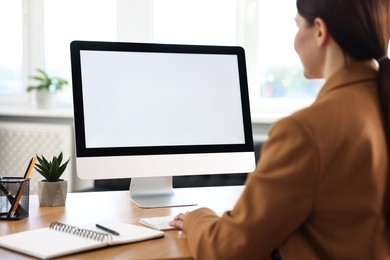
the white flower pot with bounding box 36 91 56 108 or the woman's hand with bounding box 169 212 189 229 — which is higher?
the white flower pot with bounding box 36 91 56 108

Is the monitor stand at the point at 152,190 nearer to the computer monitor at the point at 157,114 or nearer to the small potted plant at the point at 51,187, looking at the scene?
the computer monitor at the point at 157,114

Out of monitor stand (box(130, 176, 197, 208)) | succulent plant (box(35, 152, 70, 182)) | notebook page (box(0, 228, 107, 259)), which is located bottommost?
notebook page (box(0, 228, 107, 259))

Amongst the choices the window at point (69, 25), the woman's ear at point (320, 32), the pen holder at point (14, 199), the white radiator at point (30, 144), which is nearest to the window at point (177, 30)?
the window at point (69, 25)

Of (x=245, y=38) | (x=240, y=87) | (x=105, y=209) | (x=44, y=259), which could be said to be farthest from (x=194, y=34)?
(x=44, y=259)

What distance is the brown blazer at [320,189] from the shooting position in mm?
1149

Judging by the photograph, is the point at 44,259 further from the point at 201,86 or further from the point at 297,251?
the point at 201,86

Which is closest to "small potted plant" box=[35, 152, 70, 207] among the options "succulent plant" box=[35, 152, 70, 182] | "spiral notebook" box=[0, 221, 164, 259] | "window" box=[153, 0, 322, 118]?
"succulent plant" box=[35, 152, 70, 182]

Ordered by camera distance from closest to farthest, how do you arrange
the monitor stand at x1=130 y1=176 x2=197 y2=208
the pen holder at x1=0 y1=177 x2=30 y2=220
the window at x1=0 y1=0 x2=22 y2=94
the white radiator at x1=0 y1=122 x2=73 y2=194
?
the pen holder at x1=0 y1=177 x2=30 y2=220
the monitor stand at x1=130 y1=176 x2=197 y2=208
the white radiator at x1=0 y1=122 x2=73 y2=194
the window at x1=0 y1=0 x2=22 y2=94

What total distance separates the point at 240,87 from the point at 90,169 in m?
0.55

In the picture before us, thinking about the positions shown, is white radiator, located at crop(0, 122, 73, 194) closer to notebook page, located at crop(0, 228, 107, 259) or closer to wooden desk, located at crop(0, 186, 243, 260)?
wooden desk, located at crop(0, 186, 243, 260)

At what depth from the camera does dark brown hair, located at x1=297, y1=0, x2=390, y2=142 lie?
3.96 feet

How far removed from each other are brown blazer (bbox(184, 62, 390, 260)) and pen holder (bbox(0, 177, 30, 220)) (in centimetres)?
66

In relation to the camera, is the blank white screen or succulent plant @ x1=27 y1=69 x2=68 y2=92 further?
succulent plant @ x1=27 y1=69 x2=68 y2=92

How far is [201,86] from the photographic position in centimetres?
196
